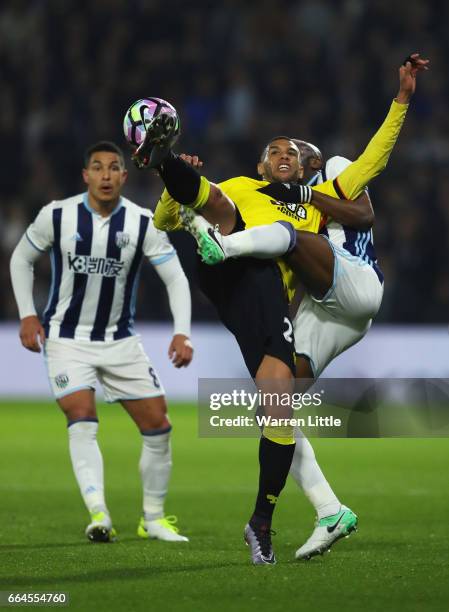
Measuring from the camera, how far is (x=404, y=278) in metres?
14.7

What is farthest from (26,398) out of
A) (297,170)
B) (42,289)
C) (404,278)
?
(297,170)

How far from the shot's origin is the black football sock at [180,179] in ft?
18.2

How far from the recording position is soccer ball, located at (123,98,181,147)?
17.9ft

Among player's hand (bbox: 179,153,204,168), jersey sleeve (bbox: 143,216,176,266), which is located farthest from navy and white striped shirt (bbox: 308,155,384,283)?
jersey sleeve (bbox: 143,216,176,266)

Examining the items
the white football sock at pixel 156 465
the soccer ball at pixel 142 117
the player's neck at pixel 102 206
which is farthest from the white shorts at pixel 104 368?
the soccer ball at pixel 142 117

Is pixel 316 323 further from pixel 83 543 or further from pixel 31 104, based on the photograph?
pixel 31 104

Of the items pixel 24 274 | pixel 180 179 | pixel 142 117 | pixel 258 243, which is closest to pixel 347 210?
pixel 258 243

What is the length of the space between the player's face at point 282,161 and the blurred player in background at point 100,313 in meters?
1.18

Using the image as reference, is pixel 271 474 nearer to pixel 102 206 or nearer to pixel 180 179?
pixel 180 179

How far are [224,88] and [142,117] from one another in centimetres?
1145

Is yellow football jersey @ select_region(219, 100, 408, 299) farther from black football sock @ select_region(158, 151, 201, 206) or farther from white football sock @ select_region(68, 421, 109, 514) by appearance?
white football sock @ select_region(68, 421, 109, 514)

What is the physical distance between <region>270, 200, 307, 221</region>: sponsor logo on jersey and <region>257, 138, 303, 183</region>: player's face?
0.28 meters

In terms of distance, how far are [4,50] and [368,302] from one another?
1217 cm

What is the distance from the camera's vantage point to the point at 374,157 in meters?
6.06
